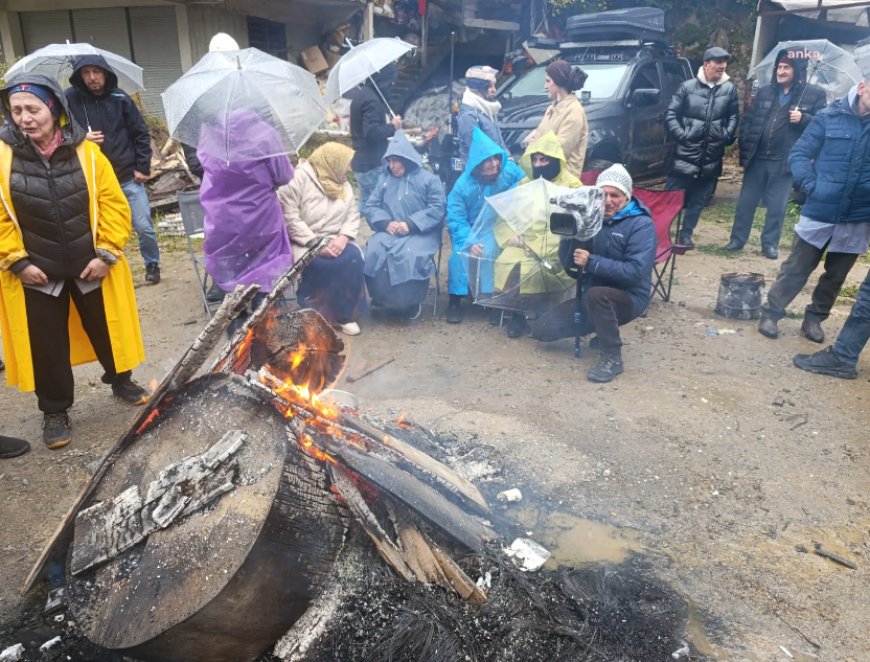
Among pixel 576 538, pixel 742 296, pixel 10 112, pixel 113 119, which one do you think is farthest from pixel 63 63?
pixel 742 296

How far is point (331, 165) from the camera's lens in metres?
5.86

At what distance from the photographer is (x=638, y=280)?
5.13 m

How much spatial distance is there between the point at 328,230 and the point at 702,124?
199 inches

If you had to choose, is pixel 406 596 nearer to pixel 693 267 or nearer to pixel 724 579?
pixel 724 579

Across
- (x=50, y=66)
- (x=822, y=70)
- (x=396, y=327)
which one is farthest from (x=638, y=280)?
(x=50, y=66)

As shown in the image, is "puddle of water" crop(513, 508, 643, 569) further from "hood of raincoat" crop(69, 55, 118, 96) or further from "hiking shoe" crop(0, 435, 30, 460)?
"hood of raincoat" crop(69, 55, 118, 96)

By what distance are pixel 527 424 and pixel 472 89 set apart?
512 centimetres

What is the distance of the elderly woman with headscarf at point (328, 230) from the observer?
19.0 feet

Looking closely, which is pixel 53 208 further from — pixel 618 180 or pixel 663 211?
pixel 663 211

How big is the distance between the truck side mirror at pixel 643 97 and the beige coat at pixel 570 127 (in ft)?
8.52

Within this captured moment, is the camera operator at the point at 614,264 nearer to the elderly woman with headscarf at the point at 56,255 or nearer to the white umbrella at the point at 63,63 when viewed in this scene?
the elderly woman with headscarf at the point at 56,255

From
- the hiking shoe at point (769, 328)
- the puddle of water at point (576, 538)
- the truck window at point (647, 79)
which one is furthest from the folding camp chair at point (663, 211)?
the truck window at point (647, 79)

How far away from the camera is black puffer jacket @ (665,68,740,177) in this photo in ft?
26.3

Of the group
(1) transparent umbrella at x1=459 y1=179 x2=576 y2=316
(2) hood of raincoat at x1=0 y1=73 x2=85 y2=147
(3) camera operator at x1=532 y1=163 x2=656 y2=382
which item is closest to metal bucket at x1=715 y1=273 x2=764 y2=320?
(3) camera operator at x1=532 y1=163 x2=656 y2=382
